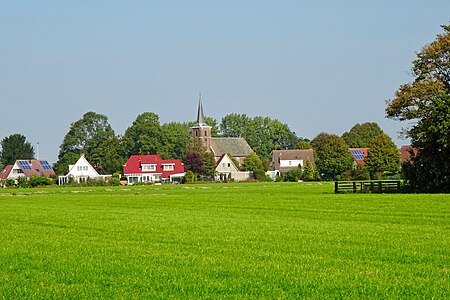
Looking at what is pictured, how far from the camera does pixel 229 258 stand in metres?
16.9

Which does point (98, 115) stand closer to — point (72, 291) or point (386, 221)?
point (386, 221)

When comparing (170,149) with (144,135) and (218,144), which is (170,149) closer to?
(144,135)

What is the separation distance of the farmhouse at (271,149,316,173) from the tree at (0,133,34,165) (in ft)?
202

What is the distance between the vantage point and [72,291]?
1273cm

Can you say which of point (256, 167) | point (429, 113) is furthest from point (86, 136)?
point (429, 113)

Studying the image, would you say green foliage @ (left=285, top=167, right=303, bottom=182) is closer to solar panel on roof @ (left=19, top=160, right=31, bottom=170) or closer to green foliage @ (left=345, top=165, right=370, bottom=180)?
green foliage @ (left=345, top=165, right=370, bottom=180)

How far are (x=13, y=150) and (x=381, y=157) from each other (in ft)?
337

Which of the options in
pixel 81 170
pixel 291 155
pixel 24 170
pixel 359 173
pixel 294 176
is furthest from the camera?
pixel 291 155

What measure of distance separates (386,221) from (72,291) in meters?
17.6

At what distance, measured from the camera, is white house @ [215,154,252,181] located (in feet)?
498

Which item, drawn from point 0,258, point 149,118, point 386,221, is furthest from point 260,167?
point 0,258

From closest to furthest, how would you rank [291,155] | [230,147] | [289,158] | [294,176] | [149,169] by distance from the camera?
[294,176]
[149,169]
[291,155]
[289,158]
[230,147]

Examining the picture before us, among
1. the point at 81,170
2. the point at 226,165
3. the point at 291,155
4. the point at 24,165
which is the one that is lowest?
the point at 81,170

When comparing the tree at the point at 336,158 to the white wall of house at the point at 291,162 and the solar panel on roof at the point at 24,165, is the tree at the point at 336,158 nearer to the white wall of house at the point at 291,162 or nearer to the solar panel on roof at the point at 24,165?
the white wall of house at the point at 291,162
